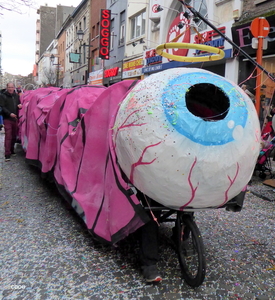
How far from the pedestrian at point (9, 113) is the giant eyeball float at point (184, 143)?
597cm

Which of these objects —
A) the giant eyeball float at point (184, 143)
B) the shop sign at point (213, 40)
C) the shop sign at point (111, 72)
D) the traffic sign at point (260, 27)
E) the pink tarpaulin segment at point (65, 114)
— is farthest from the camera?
the shop sign at point (111, 72)

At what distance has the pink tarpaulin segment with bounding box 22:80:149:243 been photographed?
260 cm

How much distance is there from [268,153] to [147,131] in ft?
14.6

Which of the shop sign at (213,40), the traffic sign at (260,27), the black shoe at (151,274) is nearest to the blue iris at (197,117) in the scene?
the black shoe at (151,274)

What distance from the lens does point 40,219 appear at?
3.94 metres

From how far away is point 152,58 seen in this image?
50.0 ft

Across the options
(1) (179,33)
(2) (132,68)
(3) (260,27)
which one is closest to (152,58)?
(1) (179,33)

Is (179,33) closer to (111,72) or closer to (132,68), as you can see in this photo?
(132,68)

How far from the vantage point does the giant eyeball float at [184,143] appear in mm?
2057

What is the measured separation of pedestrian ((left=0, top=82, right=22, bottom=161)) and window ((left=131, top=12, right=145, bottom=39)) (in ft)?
38.1

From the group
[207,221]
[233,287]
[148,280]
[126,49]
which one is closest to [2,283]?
[148,280]

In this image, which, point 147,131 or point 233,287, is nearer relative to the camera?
point 147,131

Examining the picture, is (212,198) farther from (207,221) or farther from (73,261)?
(207,221)

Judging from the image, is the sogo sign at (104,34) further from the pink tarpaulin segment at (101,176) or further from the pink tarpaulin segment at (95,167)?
the pink tarpaulin segment at (101,176)
